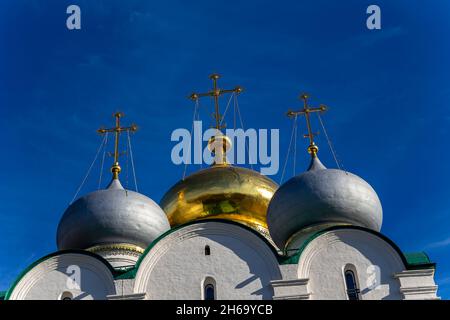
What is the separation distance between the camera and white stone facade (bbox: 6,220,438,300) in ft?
36.2

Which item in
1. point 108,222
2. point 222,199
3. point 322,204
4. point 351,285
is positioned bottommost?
point 351,285

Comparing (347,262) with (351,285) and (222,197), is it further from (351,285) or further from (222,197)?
(222,197)

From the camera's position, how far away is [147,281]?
11.4 metres

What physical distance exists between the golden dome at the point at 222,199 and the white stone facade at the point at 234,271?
406cm

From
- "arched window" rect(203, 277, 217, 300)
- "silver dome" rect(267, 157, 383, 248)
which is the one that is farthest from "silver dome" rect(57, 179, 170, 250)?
"arched window" rect(203, 277, 217, 300)

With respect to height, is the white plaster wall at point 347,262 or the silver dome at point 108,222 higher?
the silver dome at point 108,222

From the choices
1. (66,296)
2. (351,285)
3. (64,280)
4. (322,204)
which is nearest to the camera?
(351,285)

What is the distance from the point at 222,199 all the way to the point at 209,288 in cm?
482

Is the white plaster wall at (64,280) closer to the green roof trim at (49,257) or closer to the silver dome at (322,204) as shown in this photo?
the green roof trim at (49,257)

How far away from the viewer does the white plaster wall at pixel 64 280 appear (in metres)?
11.5

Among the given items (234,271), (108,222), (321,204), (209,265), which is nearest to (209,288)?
(209,265)

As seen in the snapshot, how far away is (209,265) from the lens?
11445mm

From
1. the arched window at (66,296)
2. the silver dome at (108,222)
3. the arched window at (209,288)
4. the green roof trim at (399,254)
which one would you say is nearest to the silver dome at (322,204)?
the green roof trim at (399,254)
